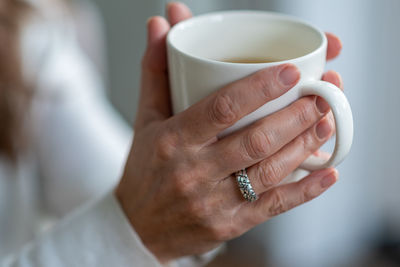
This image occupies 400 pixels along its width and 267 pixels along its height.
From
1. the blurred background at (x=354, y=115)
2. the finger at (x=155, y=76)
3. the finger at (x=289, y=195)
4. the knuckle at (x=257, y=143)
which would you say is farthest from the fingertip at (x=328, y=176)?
the blurred background at (x=354, y=115)

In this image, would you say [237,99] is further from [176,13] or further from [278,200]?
[176,13]

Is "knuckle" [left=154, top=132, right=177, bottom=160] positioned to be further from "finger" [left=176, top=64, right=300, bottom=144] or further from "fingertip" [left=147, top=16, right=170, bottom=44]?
"fingertip" [left=147, top=16, right=170, bottom=44]

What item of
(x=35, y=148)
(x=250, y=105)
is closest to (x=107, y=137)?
(x=35, y=148)

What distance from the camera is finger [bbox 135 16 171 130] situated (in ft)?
2.06

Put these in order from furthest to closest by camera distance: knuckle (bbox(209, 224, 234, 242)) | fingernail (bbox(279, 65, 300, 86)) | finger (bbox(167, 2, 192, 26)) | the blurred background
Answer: the blurred background
finger (bbox(167, 2, 192, 26))
knuckle (bbox(209, 224, 234, 242))
fingernail (bbox(279, 65, 300, 86))

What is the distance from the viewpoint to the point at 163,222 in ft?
1.93

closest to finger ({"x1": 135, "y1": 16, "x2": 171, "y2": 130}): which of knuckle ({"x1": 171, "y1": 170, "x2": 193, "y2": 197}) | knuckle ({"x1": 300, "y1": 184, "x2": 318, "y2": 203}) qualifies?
knuckle ({"x1": 171, "y1": 170, "x2": 193, "y2": 197})

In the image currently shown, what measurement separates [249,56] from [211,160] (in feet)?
0.75

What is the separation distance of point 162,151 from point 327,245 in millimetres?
1452

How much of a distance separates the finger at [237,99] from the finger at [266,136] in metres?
0.02

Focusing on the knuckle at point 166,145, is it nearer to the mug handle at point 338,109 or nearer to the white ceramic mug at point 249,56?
the white ceramic mug at point 249,56

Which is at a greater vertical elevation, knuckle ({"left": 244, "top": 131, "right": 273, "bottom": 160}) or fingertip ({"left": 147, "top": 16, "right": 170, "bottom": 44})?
fingertip ({"left": 147, "top": 16, "right": 170, "bottom": 44})

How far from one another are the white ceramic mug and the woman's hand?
0.01m

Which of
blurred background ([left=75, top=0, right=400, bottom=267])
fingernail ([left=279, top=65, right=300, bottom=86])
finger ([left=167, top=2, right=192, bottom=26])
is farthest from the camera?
blurred background ([left=75, top=0, right=400, bottom=267])
